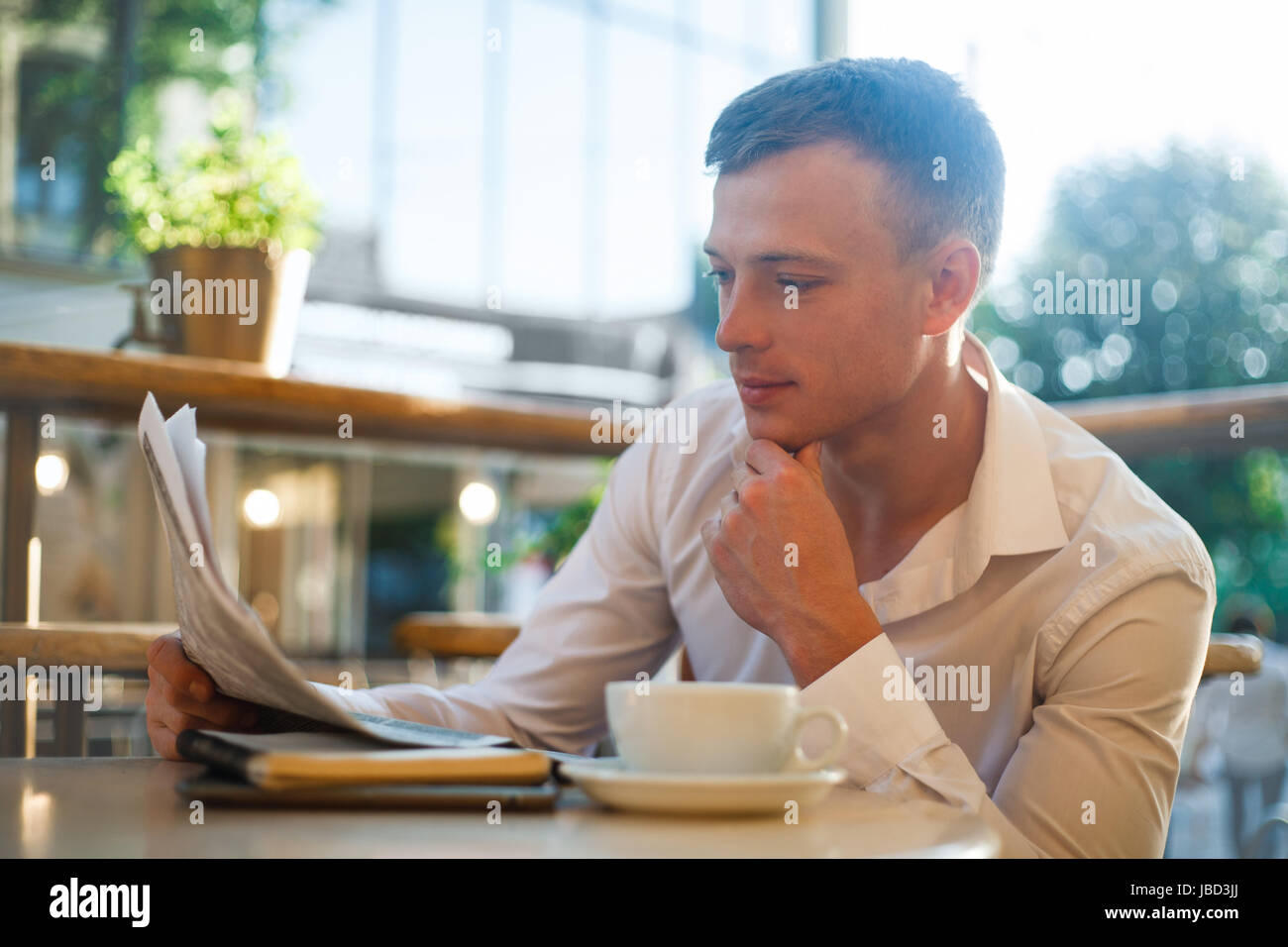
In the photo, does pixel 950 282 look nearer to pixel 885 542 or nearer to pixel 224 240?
pixel 885 542

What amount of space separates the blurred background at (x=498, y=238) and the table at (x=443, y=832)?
1.97 meters

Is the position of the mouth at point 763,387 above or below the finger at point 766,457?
above

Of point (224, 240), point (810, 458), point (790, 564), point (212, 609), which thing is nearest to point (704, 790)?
point (212, 609)

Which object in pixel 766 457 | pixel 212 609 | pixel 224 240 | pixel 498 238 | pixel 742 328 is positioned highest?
pixel 498 238

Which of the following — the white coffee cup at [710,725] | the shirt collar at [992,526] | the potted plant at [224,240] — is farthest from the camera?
the potted plant at [224,240]

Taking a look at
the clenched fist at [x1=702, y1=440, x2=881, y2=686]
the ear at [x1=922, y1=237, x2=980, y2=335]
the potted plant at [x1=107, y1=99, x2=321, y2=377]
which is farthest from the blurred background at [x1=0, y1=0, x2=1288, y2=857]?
the clenched fist at [x1=702, y1=440, x2=881, y2=686]

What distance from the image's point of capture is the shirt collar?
56.5 inches

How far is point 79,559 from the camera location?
8.90 m

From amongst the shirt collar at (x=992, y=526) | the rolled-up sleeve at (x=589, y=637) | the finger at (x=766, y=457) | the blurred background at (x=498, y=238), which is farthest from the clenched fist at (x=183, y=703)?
the blurred background at (x=498, y=238)

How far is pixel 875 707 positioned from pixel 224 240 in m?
1.74

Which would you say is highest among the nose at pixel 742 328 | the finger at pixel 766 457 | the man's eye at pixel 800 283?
the man's eye at pixel 800 283

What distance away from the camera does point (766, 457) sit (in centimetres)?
143

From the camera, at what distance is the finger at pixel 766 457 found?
141 centimetres

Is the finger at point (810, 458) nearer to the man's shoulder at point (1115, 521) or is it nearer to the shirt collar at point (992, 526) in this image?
the shirt collar at point (992, 526)
